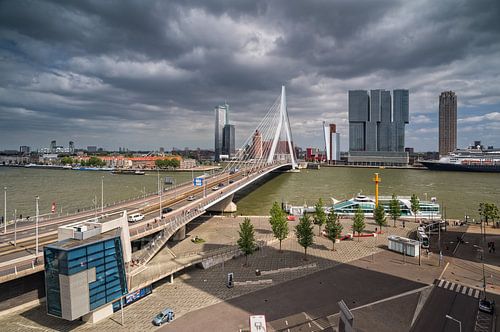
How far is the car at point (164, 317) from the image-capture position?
14.8 meters

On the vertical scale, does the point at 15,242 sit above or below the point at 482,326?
above

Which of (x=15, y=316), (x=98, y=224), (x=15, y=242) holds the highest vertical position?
(x=98, y=224)

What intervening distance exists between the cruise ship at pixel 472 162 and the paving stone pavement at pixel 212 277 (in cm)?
10284

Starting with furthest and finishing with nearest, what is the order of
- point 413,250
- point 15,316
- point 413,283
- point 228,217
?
point 228,217, point 413,250, point 413,283, point 15,316

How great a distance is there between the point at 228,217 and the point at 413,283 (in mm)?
23941

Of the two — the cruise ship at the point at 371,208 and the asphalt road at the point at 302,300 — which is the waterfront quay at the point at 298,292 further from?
the cruise ship at the point at 371,208

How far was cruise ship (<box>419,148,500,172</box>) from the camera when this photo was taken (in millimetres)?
112938

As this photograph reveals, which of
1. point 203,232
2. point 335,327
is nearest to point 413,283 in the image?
point 335,327

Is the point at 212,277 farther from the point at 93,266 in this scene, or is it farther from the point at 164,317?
the point at 93,266

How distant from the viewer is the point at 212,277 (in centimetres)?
2056

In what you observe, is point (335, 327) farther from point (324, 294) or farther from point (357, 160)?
point (357, 160)

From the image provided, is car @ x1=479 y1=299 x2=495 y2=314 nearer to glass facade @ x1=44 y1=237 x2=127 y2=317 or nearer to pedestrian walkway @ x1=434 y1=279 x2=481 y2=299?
pedestrian walkway @ x1=434 y1=279 x2=481 y2=299

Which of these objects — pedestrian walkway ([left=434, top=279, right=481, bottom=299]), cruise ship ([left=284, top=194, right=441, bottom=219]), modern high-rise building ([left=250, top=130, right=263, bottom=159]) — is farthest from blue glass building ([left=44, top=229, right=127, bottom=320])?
modern high-rise building ([left=250, top=130, right=263, bottom=159])

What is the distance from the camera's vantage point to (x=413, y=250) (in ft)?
79.2
